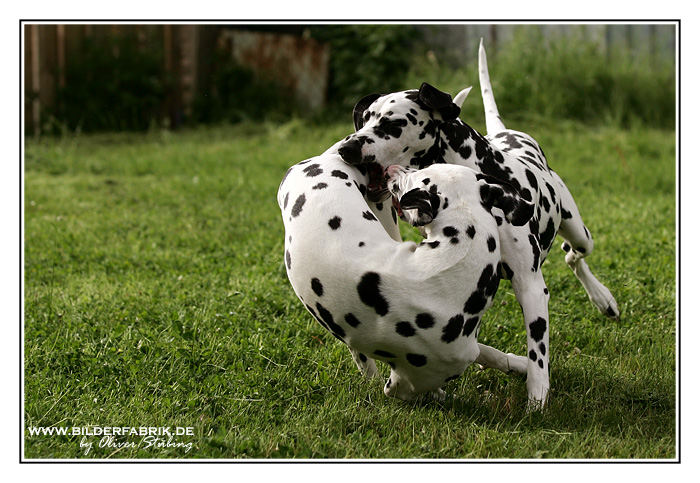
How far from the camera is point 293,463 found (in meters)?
3.80

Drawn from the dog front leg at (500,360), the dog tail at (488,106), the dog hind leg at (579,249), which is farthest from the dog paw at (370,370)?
the dog tail at (488,106)

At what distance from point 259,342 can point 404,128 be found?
1793 millimetres

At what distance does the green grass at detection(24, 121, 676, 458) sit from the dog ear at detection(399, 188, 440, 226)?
110 cm

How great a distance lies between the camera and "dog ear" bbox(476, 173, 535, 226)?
380 centimetres

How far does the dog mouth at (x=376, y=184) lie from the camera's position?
411cm

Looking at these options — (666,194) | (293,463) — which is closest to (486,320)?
(293,463)

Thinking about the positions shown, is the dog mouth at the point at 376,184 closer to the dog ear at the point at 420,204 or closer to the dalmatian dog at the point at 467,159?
the dalmatian dog at the point at 467,159

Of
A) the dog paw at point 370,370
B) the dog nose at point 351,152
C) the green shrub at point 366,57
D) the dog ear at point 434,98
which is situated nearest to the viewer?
the dog nose at point 351,152

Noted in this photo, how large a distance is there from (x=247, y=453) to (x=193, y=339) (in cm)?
151

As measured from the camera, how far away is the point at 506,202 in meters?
3.81

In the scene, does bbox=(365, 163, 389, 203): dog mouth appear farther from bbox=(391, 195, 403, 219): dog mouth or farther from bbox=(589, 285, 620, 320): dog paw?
bbox=(589, 285, 620, 320): dog paw

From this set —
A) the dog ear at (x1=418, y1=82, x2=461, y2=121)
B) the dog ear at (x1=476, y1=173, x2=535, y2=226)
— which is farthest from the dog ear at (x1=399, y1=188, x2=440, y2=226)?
the dog ear at (x1=418, y1=82, x2=461, y2=121)

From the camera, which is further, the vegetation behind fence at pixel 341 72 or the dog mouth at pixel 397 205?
the vegetation behind fence at pixel 341 72

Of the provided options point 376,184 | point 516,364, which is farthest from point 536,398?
point 376,184
